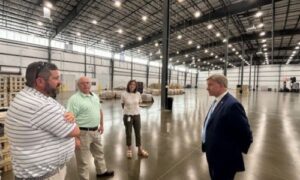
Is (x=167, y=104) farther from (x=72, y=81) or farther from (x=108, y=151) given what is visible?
(x=72, y=81)

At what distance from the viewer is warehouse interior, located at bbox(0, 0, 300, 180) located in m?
3.75

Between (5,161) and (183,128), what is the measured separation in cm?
503

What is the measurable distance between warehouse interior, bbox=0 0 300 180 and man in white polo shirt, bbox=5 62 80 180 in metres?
2.05

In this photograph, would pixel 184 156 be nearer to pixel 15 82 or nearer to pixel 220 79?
pixel 220 79

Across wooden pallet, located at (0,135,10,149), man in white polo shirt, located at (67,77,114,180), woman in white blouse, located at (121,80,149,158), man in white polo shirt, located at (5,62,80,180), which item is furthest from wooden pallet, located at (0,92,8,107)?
man in white polo shirt, located at (5,62,80,180)

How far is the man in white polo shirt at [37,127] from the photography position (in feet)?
3.87

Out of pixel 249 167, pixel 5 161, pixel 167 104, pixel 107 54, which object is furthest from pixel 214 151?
pixel 107 54

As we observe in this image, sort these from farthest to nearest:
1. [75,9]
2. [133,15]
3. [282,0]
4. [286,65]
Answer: [286,65]
[133,15]
[75,9]
[282,0]

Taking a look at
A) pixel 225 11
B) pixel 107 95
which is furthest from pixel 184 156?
pixel 107 95

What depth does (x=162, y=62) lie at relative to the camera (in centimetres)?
1043

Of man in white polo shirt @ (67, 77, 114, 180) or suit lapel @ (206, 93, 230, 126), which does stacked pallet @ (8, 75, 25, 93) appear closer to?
man in white polo shirt @ (67, 77, 114, 180)

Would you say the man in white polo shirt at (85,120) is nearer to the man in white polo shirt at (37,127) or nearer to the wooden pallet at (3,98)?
the man in white polo shirt at (37,127)

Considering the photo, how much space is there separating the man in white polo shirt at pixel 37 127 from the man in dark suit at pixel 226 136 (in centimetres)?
142

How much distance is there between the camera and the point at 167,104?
33.9 ft
